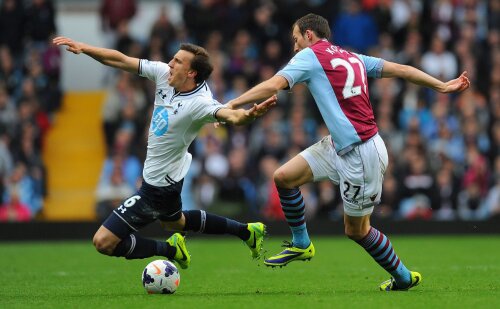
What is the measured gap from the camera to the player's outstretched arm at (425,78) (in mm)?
9805

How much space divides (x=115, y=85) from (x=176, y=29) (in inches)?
59.7

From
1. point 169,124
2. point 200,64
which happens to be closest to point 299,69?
point 200,64

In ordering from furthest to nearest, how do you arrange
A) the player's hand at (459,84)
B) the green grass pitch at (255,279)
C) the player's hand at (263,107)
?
the player's hand at (459,84) < the green grass pitch at (255,279) < the player's hand at (263,107)

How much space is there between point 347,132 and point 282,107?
31.3 ft

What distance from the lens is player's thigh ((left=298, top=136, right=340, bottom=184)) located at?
9.96 meters

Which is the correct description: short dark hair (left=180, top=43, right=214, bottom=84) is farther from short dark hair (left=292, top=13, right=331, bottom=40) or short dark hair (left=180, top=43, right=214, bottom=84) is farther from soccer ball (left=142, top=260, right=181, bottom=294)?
soccer ball (left=142, top=260, right=181, bottom=294)

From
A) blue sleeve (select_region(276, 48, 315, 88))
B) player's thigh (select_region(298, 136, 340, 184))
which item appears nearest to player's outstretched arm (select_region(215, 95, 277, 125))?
blue sleeve (select_region(276, 48, 315, 88))

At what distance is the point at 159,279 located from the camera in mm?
9867

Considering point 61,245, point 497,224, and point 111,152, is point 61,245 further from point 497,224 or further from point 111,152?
point 497,224

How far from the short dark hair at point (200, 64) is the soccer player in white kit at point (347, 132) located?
837 millimetres

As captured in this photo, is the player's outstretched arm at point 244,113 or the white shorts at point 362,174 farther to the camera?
the white shorts at point 362,174

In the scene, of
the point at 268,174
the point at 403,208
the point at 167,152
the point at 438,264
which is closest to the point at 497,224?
the point at 403,208

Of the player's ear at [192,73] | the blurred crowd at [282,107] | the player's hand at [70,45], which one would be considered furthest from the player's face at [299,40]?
the blurred crowd at [282,107]

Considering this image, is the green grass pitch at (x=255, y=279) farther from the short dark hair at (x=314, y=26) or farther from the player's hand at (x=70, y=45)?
the short dark hair at (x=314, y=26)
